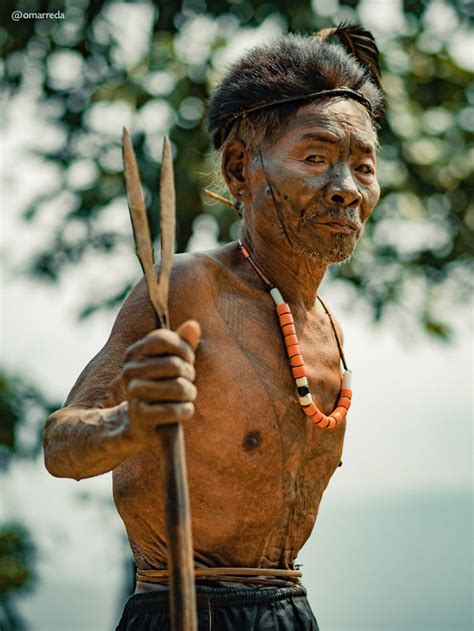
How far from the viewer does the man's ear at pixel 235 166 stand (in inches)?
148

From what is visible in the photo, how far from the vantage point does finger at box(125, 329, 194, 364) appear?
8.29ft

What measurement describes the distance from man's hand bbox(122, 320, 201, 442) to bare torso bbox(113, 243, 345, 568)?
2.43ft

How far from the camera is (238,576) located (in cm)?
334

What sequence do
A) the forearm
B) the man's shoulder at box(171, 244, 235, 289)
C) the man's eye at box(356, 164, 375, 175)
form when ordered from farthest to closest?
the man's eye at box(356, 164, 375, 175)
the man's shoulder at box(171, 244, 235, 289)
the forearm

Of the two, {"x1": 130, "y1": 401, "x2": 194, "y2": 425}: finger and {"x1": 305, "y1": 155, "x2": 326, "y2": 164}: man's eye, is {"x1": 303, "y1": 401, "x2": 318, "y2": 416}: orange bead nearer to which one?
{"x1": 305, "y1": 155, "x2": 326, "y2": 164}: man's eye

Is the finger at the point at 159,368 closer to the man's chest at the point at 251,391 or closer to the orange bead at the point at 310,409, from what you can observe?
the man's chest at the point at 251,391

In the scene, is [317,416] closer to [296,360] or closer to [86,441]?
[296,360]

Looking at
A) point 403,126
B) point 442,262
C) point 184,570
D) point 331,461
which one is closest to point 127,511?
point 331,461

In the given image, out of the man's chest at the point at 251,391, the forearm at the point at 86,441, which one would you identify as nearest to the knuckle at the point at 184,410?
the forearm at the point at 86,441

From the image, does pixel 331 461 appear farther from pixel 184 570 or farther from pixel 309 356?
pixel 184 570

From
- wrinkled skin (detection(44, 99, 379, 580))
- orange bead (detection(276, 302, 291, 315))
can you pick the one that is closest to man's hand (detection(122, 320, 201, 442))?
wrinkled skin (detection(44, 99, 379, 580))

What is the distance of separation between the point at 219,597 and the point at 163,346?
40.8 inches

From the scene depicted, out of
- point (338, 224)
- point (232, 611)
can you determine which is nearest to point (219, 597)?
point (232, 611)

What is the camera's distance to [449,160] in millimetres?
9312
